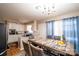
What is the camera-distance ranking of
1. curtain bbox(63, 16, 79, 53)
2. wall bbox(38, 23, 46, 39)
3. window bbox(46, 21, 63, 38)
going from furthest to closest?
wall bbox(38, 23, 46, 39), window bbox(46, 21, 63, 38), curtain bbox(63, 16, 79, 53)

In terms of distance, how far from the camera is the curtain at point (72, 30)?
4.32 ft

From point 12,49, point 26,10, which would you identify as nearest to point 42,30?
point 26,10

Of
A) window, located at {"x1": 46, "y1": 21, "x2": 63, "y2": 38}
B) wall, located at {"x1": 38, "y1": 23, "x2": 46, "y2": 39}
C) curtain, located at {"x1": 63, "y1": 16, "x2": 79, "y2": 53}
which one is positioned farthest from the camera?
wall, located at {"x1": 38, "y1": 23, "x2": 46, "y2": 39}

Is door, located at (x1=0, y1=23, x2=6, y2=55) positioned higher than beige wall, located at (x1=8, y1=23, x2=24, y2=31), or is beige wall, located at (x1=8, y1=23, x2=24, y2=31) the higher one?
beige wall, located at (x1=8, y1=23, x2=24, y2=31)

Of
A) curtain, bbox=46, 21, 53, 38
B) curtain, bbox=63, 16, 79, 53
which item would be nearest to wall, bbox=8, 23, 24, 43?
curtain, bbox=46, 21, 53, 38

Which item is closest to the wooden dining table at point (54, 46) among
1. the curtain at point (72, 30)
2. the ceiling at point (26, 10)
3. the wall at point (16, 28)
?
the curtain at point (72, 30)

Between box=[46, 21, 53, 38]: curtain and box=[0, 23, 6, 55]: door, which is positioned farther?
box=[46, 21, 53, 38]: curtain

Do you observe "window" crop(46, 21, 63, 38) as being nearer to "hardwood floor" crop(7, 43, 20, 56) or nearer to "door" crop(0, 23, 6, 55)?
"hardwood floor" crop(7, 43, 20, 56)

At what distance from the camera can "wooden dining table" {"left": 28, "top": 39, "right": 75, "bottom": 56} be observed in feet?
4.48

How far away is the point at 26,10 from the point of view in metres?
1.40

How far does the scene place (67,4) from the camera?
4.40ft

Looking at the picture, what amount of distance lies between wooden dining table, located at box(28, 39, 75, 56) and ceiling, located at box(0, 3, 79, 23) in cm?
44

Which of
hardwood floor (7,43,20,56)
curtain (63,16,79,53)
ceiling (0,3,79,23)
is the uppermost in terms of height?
ceiling (0,3,79,23)

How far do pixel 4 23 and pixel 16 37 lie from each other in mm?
308
